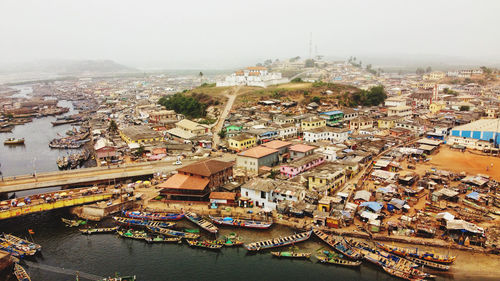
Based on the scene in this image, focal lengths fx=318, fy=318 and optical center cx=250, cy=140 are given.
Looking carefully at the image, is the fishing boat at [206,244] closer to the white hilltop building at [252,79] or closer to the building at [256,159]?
the building at [256,159]

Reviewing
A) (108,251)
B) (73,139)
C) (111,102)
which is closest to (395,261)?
(108,251)

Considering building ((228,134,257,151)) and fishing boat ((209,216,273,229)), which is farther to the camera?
building ((228,134,257,151))

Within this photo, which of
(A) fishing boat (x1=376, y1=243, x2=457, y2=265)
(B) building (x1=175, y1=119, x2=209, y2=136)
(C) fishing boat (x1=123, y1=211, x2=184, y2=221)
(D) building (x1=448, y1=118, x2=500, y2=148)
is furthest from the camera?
(B) building (x1=175, y1=119, x2=209, y2=136)

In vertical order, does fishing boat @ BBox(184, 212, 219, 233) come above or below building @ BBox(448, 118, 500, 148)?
below

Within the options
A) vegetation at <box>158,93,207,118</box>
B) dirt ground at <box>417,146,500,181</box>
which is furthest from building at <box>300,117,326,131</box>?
vegetation at <box>158,93,207,118</box>

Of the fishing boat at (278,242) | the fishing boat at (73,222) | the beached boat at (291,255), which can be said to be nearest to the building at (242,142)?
the fishing boat at (278,242)

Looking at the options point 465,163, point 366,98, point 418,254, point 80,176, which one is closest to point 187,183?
point 80,176

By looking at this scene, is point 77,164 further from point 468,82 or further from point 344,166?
point 468,82

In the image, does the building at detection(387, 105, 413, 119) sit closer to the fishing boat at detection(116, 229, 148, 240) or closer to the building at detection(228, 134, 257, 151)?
the building at detection(228, 134, 257, 151)
